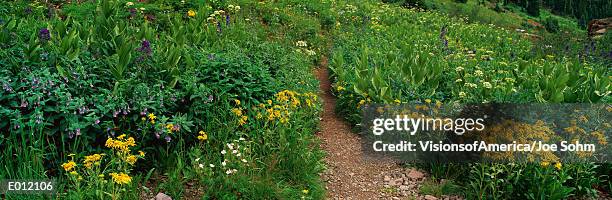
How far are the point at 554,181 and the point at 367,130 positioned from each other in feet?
7.92

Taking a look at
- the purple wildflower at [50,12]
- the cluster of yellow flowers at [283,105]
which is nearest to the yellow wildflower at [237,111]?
the cluster of yellow flowers at [283,105]

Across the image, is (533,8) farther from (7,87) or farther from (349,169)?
(7,87)

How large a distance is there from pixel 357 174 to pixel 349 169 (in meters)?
0.12

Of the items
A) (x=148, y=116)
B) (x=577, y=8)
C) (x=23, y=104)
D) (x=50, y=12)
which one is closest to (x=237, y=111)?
(x=148, y=116)

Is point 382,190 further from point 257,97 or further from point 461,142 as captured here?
point 257,97

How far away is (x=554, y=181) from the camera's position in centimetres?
454

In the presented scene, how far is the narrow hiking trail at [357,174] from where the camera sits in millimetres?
5137

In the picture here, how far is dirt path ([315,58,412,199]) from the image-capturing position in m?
5.16

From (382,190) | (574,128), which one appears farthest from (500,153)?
(382,190)

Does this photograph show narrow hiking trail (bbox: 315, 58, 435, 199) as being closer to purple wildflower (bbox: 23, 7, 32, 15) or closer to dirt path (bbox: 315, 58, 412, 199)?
dirt path (bbox: 315, 58, 412, 199)

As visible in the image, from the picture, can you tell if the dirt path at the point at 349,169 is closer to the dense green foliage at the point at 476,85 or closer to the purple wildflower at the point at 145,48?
the dense green foliage at the point at 476,85

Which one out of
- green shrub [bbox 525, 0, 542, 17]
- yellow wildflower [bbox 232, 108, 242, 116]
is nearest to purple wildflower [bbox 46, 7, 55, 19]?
yellow wildflower [bbox 232, 108, 242, 116]

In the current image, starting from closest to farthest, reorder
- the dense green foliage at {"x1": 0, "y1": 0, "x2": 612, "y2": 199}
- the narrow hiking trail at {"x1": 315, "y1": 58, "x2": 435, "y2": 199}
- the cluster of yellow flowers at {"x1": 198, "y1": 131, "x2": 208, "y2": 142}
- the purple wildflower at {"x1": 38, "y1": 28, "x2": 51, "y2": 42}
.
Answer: the dense green foliage at {"x1": 0, "y1": 0, "x2": 612, "y2": 199}
the cluster of yellow flowers at {"x1": 198, "y1": 131, "x2": 208, "y2": 142}
the narrow hiking trail at {"x1": 315, "y1": 58, "x2": 435, "y2": 199}
the purple wildflower at {"x1": 38, "y1": 28, "x2": 51, "y2": 42}

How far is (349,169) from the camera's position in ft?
18.4
